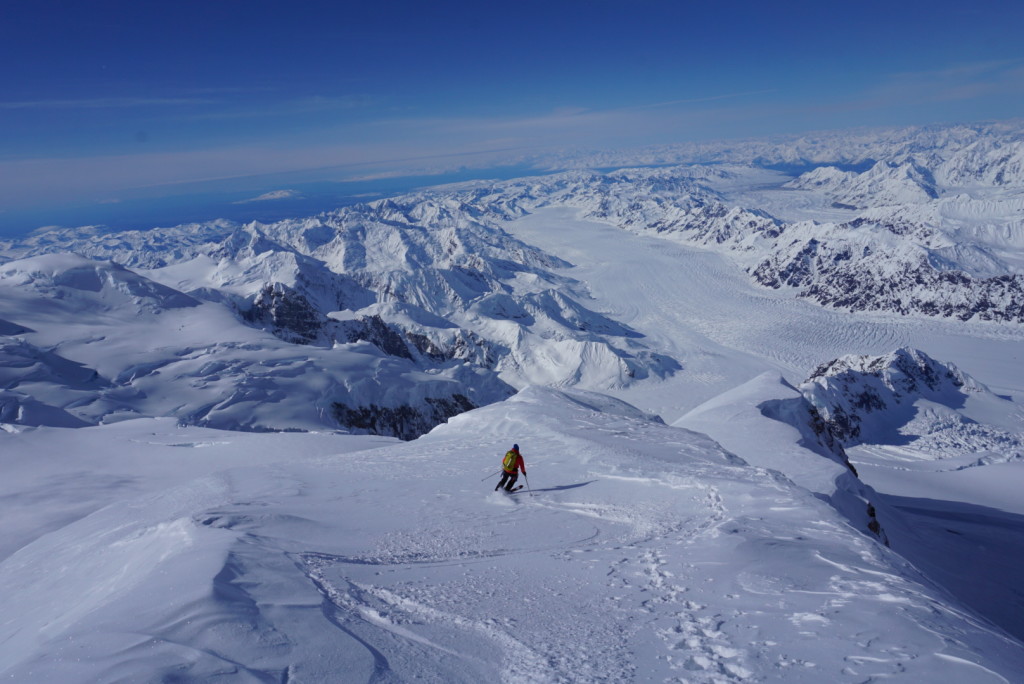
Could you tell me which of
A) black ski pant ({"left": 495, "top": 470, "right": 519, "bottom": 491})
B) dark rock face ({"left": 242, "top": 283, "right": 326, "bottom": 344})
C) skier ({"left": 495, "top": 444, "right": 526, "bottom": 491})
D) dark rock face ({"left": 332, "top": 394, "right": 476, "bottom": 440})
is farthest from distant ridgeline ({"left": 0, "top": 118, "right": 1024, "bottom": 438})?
skier ({"left": 495, "top": 444, "right": 526, "bottom": 491})

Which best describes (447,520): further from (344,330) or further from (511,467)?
(344,330)

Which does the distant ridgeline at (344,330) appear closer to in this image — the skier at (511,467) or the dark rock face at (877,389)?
the skier at (511,467)

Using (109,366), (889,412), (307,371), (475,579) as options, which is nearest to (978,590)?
(475,579)

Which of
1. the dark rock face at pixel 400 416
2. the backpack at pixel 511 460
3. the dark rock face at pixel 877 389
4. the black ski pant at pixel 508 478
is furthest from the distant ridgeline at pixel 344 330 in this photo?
the dark rock face at pixel 877 389

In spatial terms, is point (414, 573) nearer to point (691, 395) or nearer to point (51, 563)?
point (51, 563)

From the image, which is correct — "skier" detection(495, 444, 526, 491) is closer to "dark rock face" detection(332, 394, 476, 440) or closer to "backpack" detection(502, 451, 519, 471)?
"backpack" detection(502, 451, 519, 471)

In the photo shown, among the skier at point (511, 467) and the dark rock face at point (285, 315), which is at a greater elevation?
the skier at point (511, 467)
